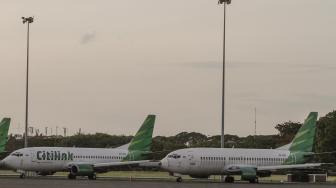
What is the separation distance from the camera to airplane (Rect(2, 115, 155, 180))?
8356cm

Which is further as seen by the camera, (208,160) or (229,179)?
(229,179)

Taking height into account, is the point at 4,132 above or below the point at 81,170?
above

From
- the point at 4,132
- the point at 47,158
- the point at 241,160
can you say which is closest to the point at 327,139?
the point at 241,160

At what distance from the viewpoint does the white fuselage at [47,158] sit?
8338 centimetres

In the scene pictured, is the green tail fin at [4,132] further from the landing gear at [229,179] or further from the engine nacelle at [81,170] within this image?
the landing gear at [229,179]

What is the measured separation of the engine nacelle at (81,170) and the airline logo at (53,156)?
43.0 inches

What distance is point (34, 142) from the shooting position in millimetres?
177375

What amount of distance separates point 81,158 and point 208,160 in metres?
14.5

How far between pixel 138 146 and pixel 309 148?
18256 mm

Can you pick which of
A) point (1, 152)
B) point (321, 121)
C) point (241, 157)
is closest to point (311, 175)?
point (241, 157)

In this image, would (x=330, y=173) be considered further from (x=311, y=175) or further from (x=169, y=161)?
(x=169, y=161)

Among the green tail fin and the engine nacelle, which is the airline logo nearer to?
the engine nacelle

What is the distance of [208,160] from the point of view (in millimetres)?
80438

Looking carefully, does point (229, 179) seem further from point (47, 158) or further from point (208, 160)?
point (47, 158)
